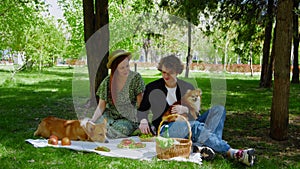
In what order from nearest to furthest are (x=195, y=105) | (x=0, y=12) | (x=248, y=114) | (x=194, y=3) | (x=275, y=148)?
(x=195, y=105), (x=275, y=148), (x=248, y=114), (x=194, y=3), (x=0, y=12)

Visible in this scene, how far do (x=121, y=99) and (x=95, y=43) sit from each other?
3.05 m

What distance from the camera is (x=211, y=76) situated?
5.23 metres

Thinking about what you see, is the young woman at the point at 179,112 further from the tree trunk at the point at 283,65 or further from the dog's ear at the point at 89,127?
the tree trunk at the point at 283,65

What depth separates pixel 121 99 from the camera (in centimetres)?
525

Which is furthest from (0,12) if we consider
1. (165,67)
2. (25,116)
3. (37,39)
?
(165,67)

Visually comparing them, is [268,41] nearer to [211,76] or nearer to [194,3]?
[194,3]

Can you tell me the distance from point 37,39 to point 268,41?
1324 cm

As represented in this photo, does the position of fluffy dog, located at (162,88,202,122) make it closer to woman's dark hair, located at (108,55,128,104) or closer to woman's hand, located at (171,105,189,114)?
woman's hand, located at (171,105,189,114)

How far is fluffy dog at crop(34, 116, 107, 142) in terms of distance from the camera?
4.77 meters

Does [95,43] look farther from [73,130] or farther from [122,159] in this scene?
[122,159]

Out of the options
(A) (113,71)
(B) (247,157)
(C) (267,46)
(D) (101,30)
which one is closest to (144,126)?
(A) (113,71)

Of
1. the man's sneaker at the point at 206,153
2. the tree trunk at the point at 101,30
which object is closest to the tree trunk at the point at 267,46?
the tree trunk at the point at 101,30

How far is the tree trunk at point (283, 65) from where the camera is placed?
5.16 metres

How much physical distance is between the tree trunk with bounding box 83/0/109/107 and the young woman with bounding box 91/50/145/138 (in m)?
2.52
